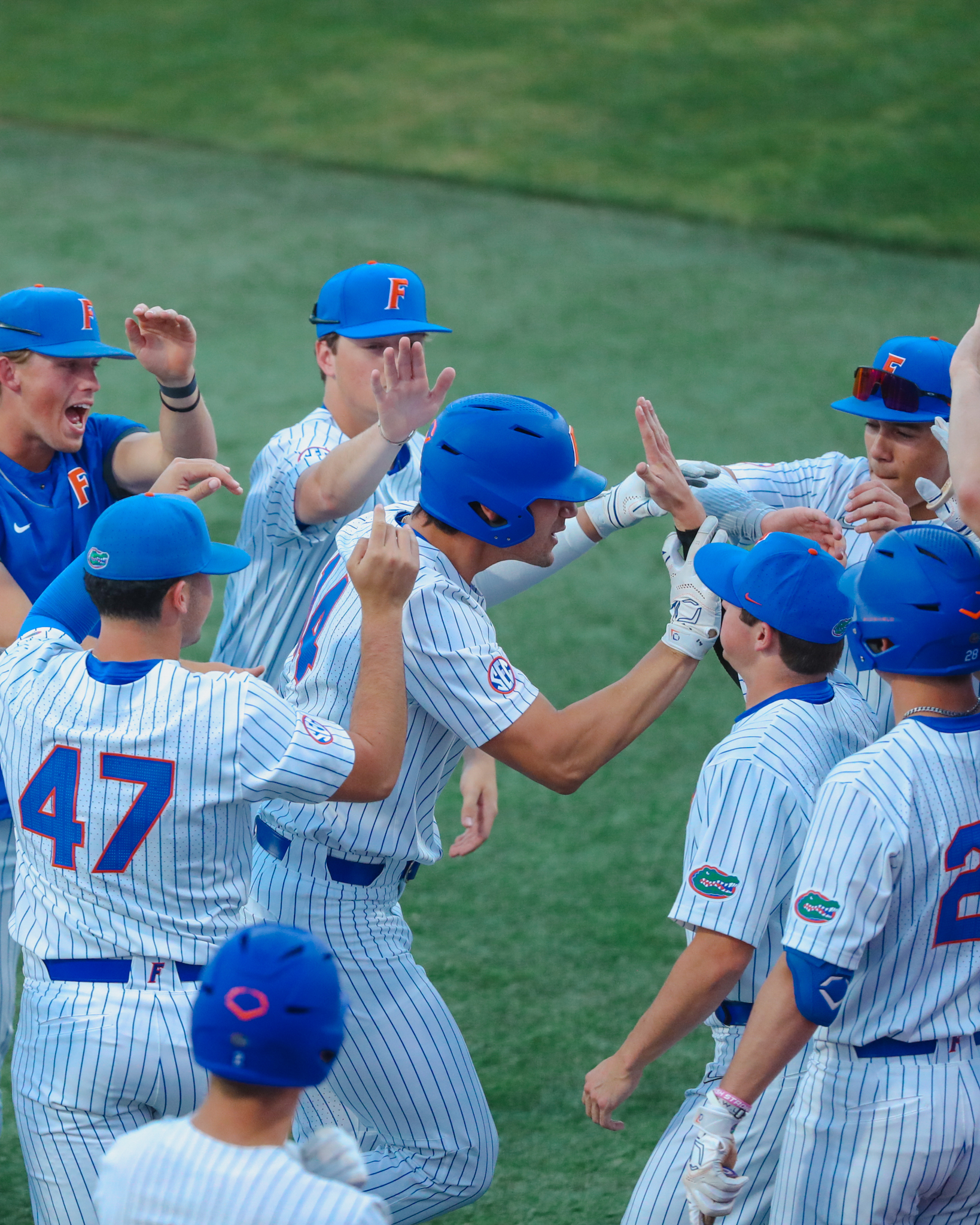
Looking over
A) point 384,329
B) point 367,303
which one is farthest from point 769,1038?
point 367,303

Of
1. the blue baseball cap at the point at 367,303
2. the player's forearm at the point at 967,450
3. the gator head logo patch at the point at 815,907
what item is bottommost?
the gator head logo patch at the point at 815,907

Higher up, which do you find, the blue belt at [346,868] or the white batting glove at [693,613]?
the white batting glove at [693,613]

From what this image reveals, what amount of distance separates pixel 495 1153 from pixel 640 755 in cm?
341

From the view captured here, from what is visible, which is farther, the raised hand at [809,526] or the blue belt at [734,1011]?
the raised hand at [809,526]

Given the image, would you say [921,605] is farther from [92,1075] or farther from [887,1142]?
[92,1075]

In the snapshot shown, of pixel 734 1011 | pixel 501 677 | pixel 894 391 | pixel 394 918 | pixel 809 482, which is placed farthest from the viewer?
pixel 809 482

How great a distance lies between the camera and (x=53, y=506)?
13.1 ft

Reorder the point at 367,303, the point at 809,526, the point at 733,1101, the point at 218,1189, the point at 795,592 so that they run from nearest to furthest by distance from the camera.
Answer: the point at 218,1189, the point at 733,1101, the point at 795,592, the point at 809,526, the point at 367,303

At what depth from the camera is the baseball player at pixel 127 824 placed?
9.07ft

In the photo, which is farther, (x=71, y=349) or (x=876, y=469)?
(x=876, y=469)

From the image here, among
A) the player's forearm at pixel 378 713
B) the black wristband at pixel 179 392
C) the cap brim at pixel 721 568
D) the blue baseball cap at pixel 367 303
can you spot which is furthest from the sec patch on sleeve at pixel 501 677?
the blue baseball cap at pixel 367 303

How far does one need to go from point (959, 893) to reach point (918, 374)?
6.35 feet

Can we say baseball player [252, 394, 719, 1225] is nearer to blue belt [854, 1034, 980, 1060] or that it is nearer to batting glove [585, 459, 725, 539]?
batting glove [585, 459, 725, 539]

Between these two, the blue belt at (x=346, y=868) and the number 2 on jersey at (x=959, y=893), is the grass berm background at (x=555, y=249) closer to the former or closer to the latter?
the blue belt at (x=346, y=868)
